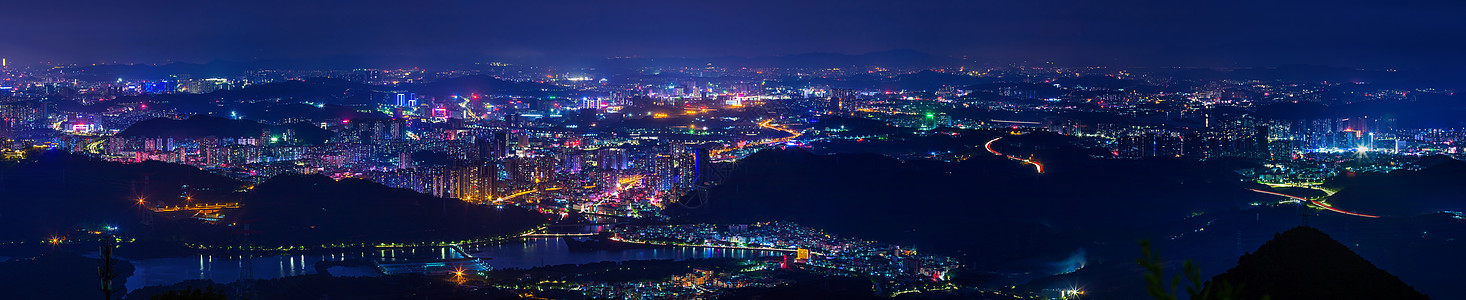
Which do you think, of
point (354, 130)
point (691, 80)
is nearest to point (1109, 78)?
point (691, 80)

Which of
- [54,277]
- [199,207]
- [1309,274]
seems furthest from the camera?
[199,207]

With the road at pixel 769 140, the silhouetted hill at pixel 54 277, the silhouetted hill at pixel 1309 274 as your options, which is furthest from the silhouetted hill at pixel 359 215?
the silhouetted hill at pixel 1309 274

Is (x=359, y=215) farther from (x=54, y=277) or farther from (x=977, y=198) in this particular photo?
(x=977, y=198)

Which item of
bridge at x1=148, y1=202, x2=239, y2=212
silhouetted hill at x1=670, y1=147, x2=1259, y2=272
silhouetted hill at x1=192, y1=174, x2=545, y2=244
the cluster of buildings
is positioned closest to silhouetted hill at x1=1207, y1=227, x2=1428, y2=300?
the cluster of buildings

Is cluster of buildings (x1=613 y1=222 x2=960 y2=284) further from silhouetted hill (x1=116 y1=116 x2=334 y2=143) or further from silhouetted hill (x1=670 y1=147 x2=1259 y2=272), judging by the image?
silhouetted hill (x1=116 y1=116 x2=334 y2=143)

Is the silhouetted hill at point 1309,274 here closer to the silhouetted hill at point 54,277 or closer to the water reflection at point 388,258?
the water reflection at point 388,258

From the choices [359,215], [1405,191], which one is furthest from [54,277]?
[1405,191]
